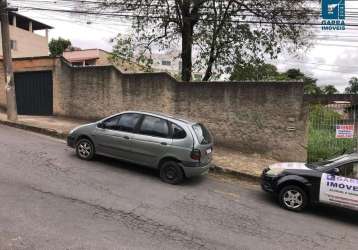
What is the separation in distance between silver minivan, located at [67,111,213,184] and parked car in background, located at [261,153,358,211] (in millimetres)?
1702

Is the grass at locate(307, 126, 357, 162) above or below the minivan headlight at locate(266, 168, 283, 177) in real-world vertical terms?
above

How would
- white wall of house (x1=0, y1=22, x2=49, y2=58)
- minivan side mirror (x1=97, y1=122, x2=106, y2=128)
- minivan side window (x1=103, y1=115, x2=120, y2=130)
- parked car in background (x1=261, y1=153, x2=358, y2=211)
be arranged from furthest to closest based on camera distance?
white wall of house (x1=0, y1=22, x2=49, y2=58) < minivan side mirror (x1=97, y1=122, x2=106, y2=128) < minivan side window (x1=103, y1=115, x2=120, y2=130) < parked car in background (x1=261, y1=153, x2=358, y2=211)

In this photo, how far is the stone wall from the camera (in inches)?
436

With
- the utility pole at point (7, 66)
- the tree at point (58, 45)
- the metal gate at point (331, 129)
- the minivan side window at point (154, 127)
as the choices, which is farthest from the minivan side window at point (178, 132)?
the tree at point (58, 45)

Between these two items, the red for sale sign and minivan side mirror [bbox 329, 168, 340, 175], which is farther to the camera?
the red for sale sign

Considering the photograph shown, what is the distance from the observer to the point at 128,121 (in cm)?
880

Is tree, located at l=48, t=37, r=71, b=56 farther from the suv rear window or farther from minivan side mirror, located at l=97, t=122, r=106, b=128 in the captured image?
the suv rear window

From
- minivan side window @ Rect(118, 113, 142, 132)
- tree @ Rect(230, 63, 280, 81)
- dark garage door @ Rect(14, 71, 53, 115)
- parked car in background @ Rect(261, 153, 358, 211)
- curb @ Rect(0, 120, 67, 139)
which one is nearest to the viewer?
parked car in background @ Rect(261, 153, 358, 211)

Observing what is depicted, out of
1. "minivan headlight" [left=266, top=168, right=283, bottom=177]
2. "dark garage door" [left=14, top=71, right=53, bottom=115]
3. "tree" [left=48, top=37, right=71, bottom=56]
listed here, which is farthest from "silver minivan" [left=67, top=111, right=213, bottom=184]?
"tree" [left=48, top=37, right=71, bottom=56]

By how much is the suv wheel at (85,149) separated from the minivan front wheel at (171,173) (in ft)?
6.57

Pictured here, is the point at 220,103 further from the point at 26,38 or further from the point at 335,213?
the point at 26,38

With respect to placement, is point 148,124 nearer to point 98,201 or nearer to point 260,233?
Result: point 98,201

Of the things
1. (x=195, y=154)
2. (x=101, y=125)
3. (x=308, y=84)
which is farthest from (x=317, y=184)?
(x=308, y=84)

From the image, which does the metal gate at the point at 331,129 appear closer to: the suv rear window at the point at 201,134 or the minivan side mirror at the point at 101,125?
the suv rear window at the point at 201,134
